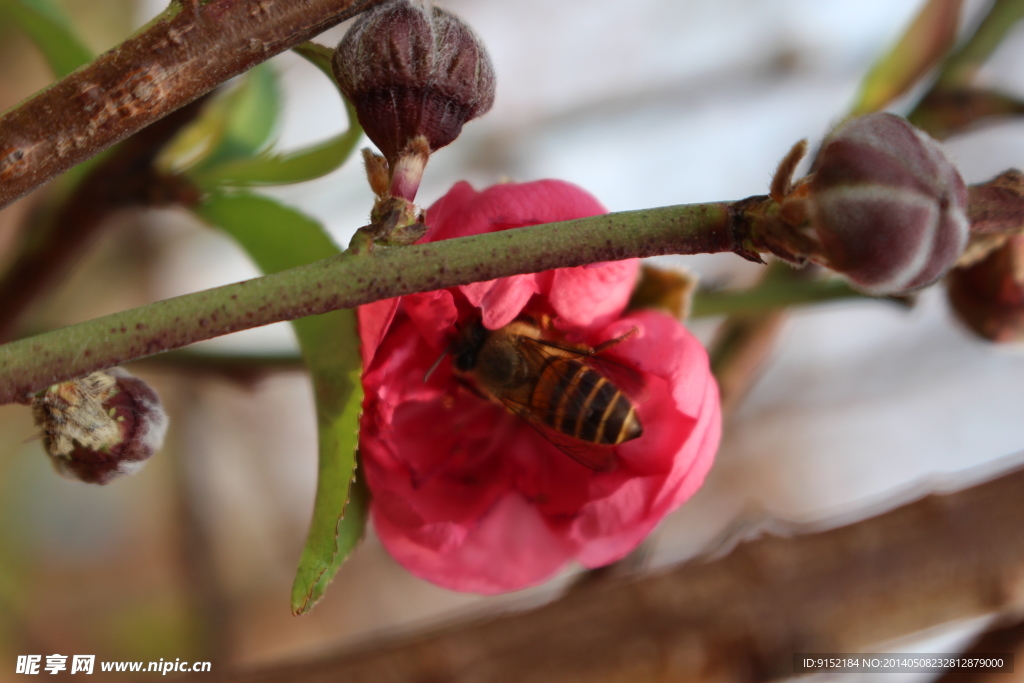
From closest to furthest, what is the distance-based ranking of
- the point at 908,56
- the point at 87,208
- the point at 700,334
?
the point at 87,208 < the point at 908,56 < the point at 700,334

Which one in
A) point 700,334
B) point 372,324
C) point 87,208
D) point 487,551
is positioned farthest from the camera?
point 700,334

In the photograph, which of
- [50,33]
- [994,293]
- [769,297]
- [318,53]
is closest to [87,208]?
[50,33]

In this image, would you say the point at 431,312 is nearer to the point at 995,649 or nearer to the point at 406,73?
the point at 406,73

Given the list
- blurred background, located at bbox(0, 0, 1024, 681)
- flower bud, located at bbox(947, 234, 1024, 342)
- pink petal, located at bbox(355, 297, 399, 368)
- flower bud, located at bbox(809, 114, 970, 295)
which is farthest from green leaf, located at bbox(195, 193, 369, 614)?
blurred background, located at bbox(0, 0, 1024, 681)

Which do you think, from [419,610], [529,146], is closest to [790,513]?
[419,610]

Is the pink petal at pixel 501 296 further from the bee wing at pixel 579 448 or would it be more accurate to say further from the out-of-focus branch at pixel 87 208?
the out-of-focus branch at pixel 87 208

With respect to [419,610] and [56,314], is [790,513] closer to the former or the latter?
[419,610]
